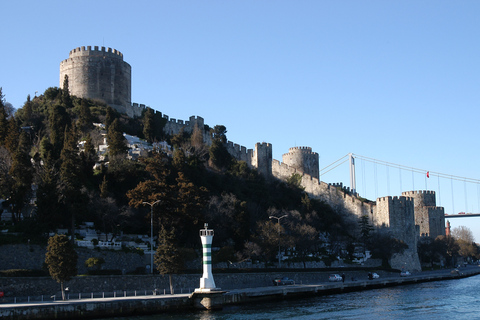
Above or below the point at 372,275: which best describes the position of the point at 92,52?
above

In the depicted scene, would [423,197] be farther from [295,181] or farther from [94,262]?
[94,262]

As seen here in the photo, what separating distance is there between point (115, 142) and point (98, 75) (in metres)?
16.2

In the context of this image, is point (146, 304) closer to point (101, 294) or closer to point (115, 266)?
point (101, 294)

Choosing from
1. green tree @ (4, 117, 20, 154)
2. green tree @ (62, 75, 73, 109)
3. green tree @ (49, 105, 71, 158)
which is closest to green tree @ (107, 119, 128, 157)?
green tree @ (49, 105, 71, 158)

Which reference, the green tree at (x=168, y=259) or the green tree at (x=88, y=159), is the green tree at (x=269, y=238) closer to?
the green tree at (x=168, y=259)

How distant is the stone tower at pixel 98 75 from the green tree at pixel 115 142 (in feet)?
41.4

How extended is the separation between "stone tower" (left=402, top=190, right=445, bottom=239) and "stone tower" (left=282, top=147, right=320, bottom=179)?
19.1 m

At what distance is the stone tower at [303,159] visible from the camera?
78.4m

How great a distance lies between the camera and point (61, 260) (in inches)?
1240

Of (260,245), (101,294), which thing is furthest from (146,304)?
(260,245)

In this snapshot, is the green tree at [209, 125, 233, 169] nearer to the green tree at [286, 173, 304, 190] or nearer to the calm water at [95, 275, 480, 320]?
the green tree at [286, 173, 304, 190]

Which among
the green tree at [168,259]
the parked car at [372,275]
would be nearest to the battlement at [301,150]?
the parked car at [372,275]

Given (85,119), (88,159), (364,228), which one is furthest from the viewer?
(364,228)

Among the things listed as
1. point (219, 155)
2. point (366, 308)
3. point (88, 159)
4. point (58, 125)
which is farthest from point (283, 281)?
point (58, 125)
